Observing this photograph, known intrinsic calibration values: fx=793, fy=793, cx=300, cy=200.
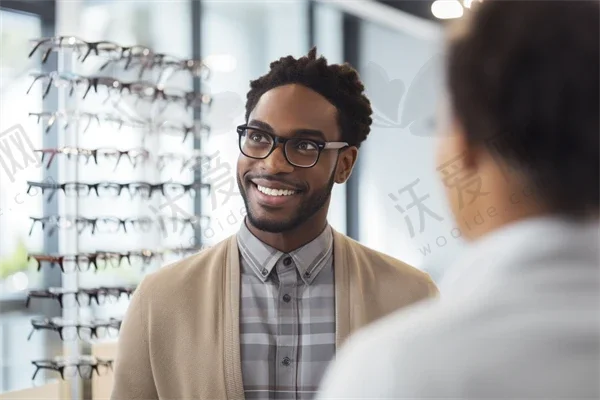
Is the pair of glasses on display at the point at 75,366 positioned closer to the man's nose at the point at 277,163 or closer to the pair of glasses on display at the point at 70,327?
the pair of glasses on display at the point at 70,327

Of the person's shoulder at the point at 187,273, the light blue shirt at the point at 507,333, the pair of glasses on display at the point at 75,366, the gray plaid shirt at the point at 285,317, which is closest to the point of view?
the light blue shirt at the point at 507,333

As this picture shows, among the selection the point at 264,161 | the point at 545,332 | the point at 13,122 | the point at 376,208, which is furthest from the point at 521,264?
the point at 376,208

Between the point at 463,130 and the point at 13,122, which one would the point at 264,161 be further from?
the point at 13,122

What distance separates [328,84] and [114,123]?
213 cm

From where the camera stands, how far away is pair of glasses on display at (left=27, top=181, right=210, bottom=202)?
3.08 meters

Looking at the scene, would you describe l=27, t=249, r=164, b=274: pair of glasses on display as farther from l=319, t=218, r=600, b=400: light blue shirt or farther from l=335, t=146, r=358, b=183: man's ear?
l=319, t=218, r=600, b=400: light blue shirt

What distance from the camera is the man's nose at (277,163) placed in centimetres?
152

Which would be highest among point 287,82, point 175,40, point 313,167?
point 175,40

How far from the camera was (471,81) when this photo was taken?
0.60 m

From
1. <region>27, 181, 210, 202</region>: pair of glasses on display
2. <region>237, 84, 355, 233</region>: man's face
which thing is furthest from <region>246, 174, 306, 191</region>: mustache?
<region>27, 181, 210, 202</region>: pair of glasses on display

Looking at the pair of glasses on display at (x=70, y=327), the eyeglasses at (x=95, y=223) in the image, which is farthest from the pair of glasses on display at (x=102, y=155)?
the pair of glasses on display at (x=70, y=327)

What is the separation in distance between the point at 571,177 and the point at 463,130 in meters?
0.09

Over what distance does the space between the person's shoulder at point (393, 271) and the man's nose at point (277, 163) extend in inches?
8.1

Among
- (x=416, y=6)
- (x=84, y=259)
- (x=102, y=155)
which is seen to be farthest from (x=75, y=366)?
(x=416, y=6)
